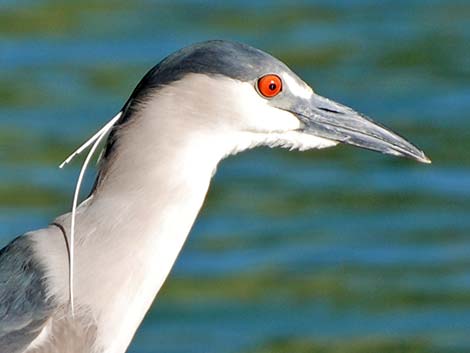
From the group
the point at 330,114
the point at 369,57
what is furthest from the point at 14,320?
the point at 369,57

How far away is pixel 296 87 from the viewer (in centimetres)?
571

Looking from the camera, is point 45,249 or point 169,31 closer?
point 45,249

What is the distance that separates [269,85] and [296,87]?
0.14m

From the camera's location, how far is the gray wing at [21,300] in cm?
525

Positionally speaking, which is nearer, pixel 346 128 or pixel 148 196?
pixel 148 196

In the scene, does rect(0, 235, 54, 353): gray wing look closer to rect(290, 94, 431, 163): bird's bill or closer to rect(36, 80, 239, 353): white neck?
rect(36, 80, 239, 353): white neck

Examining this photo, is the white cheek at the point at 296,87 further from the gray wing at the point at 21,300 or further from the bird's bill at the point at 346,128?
the gray wing at the point at 21,300

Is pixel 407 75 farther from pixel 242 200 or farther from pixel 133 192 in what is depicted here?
pixel 133 192

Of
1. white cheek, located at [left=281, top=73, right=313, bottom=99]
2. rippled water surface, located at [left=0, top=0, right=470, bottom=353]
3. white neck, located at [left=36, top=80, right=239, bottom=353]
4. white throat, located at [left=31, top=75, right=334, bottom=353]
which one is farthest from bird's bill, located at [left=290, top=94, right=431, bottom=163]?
rippled water surface, located at [left=0, top=0, right=470, bottom=353]

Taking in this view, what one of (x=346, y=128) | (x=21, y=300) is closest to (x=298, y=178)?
(x=346, y=128)

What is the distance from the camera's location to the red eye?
559 cm

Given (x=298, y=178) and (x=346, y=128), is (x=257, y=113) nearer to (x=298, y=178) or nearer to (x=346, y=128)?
(x=346, y=128)

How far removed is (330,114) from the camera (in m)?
5.84

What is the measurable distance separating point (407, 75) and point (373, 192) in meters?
1.62
